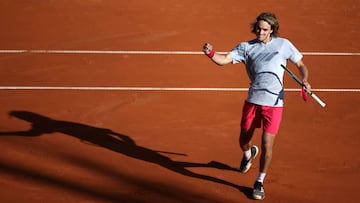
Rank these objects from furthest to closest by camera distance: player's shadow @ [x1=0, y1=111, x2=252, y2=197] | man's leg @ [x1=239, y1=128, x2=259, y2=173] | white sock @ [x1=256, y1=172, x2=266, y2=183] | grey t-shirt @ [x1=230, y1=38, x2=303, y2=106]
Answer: player's shadow @ [x1=0, y1=111, x2=252, y2=197]
man's leg @ [x1=239, y1=128, x2=259, y2=173]
white sock @ [x1=256, y1=172, x2=266, y2=183]
grey t-shirt @ [x1=230, y1=38, x2=303, y2=106]

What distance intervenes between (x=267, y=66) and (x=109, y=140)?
299 centimetres

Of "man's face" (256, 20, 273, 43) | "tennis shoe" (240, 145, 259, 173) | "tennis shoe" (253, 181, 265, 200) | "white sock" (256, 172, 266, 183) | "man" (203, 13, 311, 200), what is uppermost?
"man's face" (256, 20, 273, 43)

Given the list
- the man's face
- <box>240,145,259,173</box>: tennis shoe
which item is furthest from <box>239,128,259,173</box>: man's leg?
the man's face

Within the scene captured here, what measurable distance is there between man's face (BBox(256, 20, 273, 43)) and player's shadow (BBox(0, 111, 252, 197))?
1988 mm

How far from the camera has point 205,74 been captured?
11617 mm

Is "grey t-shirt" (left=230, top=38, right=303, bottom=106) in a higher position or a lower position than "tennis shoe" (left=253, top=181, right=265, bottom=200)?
higher

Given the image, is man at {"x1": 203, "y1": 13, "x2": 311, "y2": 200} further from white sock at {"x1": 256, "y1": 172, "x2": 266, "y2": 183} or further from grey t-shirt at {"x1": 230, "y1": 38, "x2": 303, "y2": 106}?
white sock at {"x1": 256, "y1": 172, "x2": 266, "y2": 183}

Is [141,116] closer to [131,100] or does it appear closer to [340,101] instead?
[131,100]

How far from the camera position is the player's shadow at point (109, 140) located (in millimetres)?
8484

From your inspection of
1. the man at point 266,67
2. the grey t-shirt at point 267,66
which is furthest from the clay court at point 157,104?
the grey t-shirt at point 267,66

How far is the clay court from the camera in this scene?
8109 mm

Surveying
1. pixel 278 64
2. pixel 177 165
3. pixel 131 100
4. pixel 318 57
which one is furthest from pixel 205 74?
pixel 278 64

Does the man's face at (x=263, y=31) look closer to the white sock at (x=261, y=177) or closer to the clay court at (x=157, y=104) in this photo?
the white sock at (x=261, y=177)

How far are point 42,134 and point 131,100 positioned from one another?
5.92 ft
